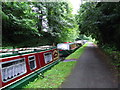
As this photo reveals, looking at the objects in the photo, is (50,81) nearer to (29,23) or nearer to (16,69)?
(16,69)

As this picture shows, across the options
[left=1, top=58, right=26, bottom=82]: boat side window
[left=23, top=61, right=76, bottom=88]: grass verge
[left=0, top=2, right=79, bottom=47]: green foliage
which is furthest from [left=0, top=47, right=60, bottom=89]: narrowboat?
[left=0, top=2, right=79, bottom=47]: green foliage

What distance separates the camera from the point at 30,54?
17.6 feet

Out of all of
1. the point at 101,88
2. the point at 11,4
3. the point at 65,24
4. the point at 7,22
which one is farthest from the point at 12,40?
the point at 101,88

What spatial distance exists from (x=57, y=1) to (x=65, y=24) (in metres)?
4.13

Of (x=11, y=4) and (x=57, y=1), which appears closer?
(x=11, y=4)

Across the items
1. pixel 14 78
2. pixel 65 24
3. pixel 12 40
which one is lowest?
pixel 14 78

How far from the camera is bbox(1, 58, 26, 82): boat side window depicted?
3.73 metres

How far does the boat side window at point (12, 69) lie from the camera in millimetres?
3729

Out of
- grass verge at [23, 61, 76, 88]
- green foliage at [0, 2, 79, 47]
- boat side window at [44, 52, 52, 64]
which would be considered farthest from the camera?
green foliage at [0, 2, 79, 47]

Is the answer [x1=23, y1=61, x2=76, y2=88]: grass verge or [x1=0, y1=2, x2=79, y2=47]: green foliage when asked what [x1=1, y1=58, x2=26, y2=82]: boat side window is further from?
[x1=0, y1=2, x2=79, y2=47]: green foliage

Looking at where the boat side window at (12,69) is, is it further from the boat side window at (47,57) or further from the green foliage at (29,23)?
the green foliage at (29,23)

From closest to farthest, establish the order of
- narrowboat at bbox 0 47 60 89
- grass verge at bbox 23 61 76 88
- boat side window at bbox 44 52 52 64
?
narrowboat at bbox 0 47 60 89
grass verge at bbox 23 61 76 88
boat side window at bbox 44 52 52 64

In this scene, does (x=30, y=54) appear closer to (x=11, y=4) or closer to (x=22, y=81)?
(x=22, y=81)

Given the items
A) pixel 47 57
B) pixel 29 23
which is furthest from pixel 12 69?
pixel 29 23
